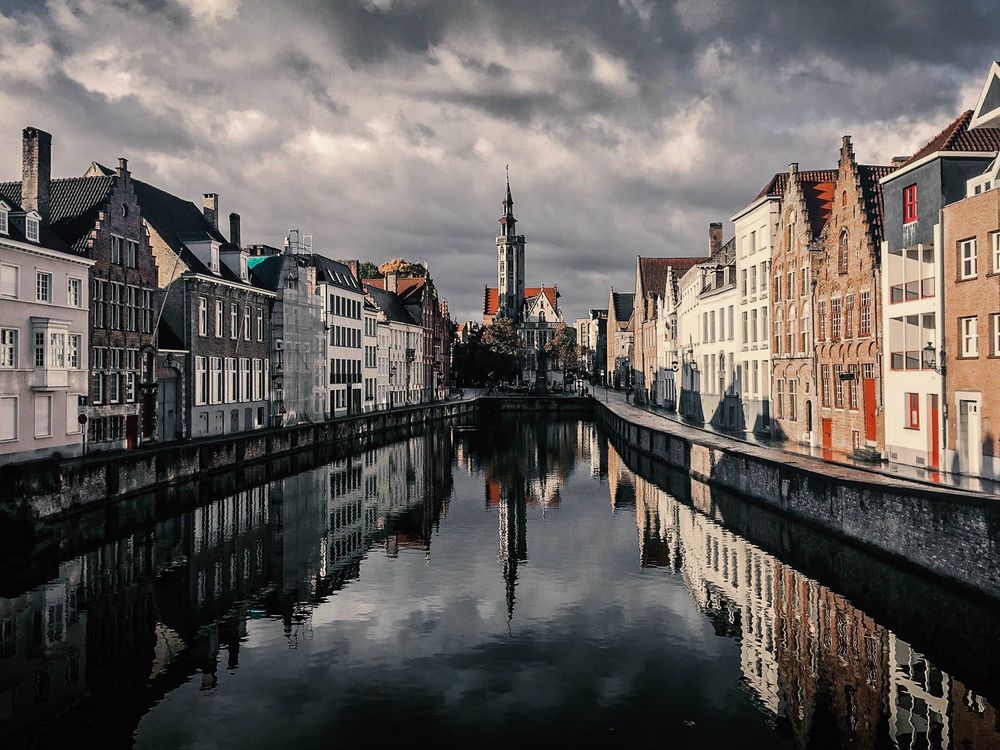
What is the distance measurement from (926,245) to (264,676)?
26379 millimetres

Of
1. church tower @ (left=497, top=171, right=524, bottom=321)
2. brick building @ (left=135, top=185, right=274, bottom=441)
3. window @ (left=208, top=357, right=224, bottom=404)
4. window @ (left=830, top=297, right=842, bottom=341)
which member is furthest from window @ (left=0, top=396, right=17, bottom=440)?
church tower @ (left=497, top=171, right=524, bottom=321)

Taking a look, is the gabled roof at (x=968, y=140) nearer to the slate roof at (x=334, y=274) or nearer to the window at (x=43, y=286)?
the window at (x=43, y=286)

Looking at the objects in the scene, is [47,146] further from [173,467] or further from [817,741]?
[817,741]

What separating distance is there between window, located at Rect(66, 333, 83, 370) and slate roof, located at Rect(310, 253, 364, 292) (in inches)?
1180

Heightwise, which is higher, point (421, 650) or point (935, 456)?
point (935, 456)

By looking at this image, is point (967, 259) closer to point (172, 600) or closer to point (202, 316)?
point (172, 600)

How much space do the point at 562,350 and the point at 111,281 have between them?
124 meters

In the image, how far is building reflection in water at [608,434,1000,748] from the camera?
14.0 meters

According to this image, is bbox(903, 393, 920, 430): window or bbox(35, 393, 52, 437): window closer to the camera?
bbox(903, 393, 920, 430): window

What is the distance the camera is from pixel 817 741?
13625 millimetres

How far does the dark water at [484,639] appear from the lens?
47.0 feet

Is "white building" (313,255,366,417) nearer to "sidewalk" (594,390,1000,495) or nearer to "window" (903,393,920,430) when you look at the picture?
"sidewalk" (594,390,1000,495)

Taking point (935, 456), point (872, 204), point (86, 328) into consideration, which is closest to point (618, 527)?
point (935, 456)

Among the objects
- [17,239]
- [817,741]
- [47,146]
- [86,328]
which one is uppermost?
[47,146]
